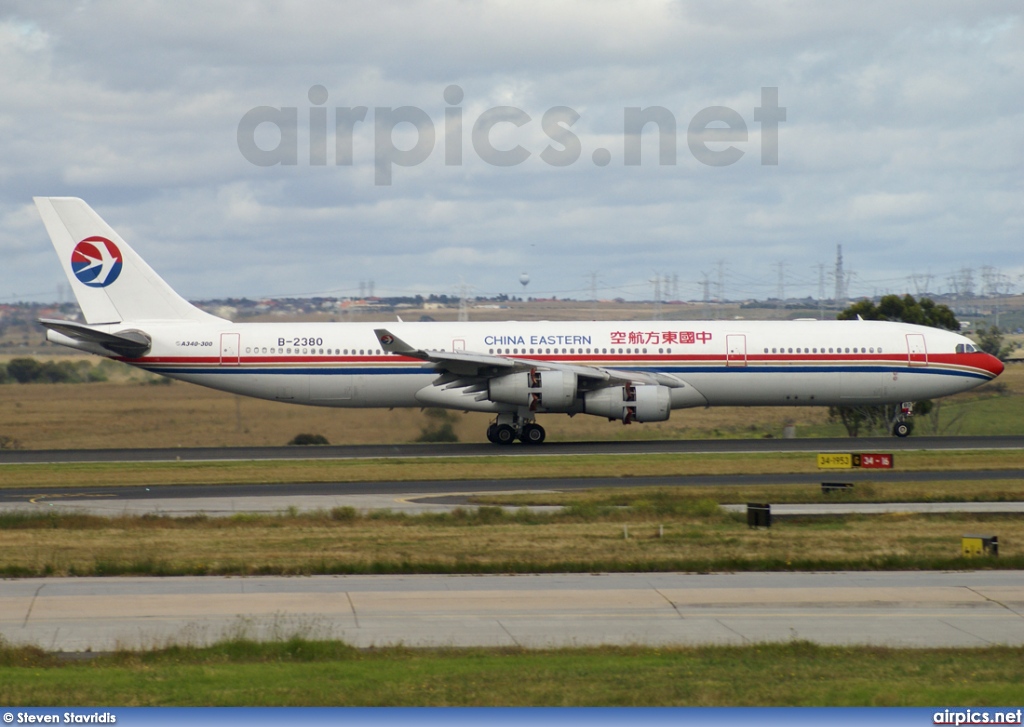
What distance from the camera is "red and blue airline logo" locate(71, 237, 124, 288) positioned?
4409 cm

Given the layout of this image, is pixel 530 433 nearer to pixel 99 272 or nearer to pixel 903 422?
pixel 903 422

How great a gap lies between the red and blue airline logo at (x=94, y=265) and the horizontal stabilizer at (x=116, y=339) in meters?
2.29

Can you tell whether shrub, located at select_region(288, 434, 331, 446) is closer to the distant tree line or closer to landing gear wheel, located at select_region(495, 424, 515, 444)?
landing gear wheel, located at select_region(495, 424, 515, 444)

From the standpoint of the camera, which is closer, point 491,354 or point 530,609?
point 530,609

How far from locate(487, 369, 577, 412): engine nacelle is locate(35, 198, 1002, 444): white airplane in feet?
0.34

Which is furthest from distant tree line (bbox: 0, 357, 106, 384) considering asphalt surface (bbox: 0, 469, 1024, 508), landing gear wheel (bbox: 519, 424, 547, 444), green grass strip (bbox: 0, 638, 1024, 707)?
green grass strip (bbox: 0, 638, 1024, 707)

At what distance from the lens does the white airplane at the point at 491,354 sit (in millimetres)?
42281

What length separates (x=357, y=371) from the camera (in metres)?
43.0

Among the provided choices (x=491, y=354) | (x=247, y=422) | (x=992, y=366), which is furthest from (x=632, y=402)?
(x=247, y=422)

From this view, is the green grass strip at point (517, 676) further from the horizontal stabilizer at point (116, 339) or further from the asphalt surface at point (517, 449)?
the horizontal stabilizer at point (116, 339)

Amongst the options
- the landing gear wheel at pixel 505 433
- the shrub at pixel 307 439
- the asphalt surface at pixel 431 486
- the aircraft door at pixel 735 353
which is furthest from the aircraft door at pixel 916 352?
the shrub at pixel 307 439

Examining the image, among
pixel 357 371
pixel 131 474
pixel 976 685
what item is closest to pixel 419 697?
pixel 976 685

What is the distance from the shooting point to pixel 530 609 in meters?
15.7

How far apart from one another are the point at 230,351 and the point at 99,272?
592 cm
